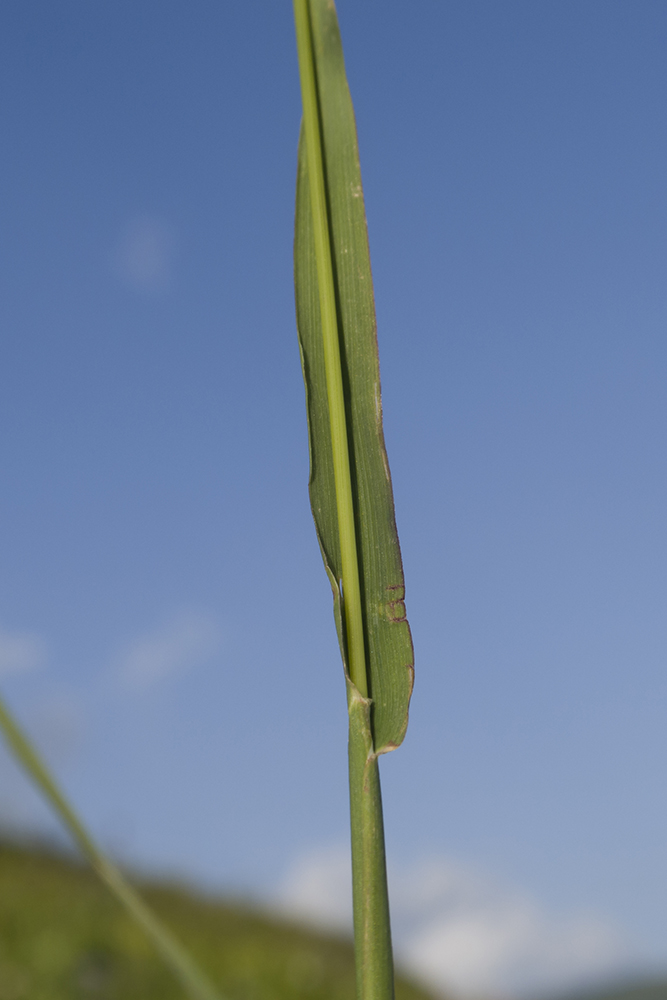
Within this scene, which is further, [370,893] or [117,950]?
[117,950]

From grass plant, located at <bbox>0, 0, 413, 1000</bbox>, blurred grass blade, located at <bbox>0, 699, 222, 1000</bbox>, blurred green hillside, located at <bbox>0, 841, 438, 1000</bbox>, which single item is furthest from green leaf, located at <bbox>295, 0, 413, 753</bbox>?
blurred green hillside, located at <bbox>0, 841, 438, 1000</bbox>

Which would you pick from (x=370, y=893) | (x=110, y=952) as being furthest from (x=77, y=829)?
(x=110, y=952)

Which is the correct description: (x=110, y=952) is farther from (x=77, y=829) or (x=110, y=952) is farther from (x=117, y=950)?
(x=77, y=829)

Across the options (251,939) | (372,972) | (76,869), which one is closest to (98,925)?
(251,939)

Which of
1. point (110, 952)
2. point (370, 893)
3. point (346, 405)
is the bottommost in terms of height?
point (370, 893)

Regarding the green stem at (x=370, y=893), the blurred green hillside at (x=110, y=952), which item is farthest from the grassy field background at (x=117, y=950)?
the green stem at (x=370, y=893)

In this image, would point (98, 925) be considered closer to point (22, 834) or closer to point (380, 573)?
point (22, 834)

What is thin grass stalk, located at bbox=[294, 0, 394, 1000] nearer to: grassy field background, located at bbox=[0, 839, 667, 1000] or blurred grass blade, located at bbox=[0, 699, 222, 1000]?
blurred grass blade, located at bbox=[0, 699, 222, 1000]
